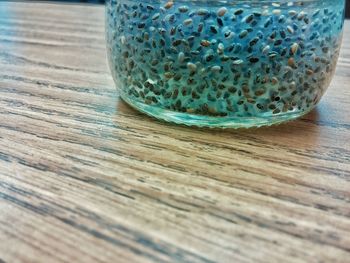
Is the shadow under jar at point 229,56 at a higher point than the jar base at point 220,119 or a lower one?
higher

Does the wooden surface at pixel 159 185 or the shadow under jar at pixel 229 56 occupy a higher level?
the shadow under jar at pixel 229 56

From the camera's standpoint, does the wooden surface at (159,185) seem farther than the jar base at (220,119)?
No

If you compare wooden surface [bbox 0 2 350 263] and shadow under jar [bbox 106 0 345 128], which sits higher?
shadow under jar [bbox 106 0 345 128]

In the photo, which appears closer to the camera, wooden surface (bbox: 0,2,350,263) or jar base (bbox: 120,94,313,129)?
wooden surface (bbox: 0,2,350,263)
